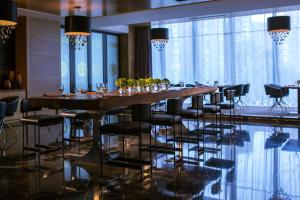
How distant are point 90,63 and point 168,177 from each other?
8.99m

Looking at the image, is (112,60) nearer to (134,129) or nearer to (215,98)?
(215,98)

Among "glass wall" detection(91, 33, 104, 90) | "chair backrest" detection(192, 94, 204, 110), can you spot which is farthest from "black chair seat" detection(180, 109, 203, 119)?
"glass wall" detection(91, 33, 104, 90)

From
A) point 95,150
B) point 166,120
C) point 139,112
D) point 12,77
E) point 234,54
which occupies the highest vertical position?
point 234,54

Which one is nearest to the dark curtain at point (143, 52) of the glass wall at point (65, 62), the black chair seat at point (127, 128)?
the glass wall at point (65, 62)

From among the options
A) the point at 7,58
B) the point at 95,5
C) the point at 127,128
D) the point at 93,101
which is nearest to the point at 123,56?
the point at 7,58

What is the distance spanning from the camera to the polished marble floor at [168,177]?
3.61 m

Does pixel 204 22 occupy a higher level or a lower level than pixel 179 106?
higher

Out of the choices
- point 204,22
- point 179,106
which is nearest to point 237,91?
point 204,22

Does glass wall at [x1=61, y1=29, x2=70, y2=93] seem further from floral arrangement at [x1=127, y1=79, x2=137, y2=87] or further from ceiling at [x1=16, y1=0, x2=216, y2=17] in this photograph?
floral arrangement at [x1=127, y1=79, x2=137, y2=87]

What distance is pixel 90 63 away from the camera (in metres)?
12.6

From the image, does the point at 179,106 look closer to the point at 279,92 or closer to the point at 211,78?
the point at 279,92

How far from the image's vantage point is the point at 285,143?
6.16 metres

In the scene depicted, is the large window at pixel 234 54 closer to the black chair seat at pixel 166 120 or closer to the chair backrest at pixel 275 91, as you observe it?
the chair backrest at pixel 275 91

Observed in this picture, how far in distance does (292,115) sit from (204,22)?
4.95 m
